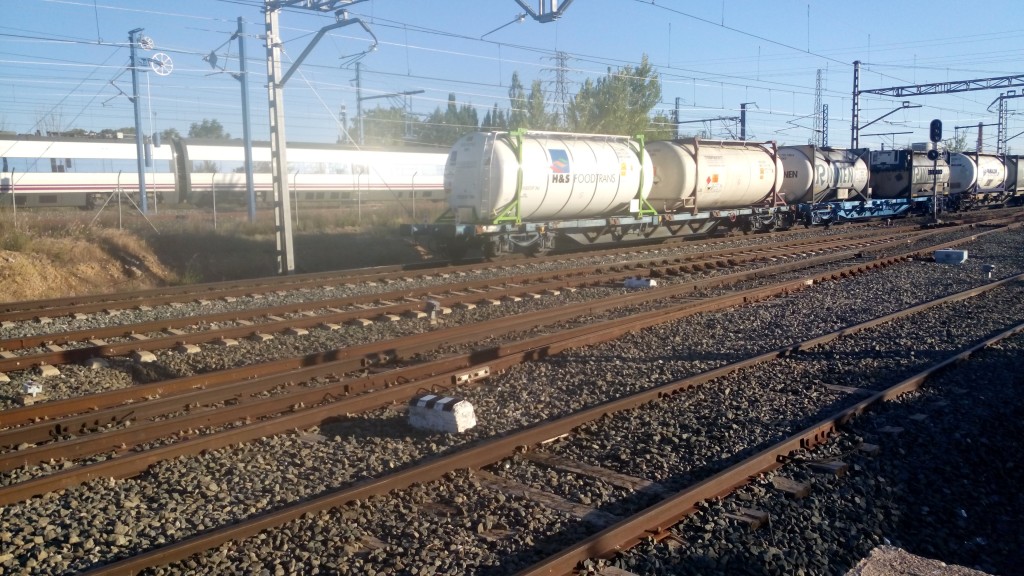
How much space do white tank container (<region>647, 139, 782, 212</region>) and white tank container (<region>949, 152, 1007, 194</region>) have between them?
1723 cm

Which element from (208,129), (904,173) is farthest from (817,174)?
(208,129)

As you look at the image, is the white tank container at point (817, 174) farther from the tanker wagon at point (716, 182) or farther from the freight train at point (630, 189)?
the tanker wagon at point (716, 182)

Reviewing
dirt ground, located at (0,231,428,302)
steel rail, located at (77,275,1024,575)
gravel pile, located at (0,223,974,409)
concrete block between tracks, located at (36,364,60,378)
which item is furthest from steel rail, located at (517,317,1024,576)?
dirt ground, located at (0,231,428,302)

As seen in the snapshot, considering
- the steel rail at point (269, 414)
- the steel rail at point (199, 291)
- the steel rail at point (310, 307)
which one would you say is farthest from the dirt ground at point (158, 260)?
the steel rail at point (269, 414)

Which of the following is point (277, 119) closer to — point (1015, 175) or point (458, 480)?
point (458, 480)

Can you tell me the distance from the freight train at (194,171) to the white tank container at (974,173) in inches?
1003

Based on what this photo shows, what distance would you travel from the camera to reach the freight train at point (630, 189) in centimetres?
1845

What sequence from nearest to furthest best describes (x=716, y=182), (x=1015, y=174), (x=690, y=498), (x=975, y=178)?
(x=690, y=498), (x=716, y=182), (x=975, y=178), (x=1015, y=174)

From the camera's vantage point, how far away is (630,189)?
21188mm

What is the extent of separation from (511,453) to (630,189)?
1592 centimetres

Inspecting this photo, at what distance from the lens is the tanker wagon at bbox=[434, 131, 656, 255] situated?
18266mm

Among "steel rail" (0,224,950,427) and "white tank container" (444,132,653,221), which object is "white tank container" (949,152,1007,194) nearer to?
"white tank container" (444,132,653,221)

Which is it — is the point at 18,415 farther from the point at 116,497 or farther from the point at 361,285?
the point at 361,285

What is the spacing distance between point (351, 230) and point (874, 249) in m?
15.4
